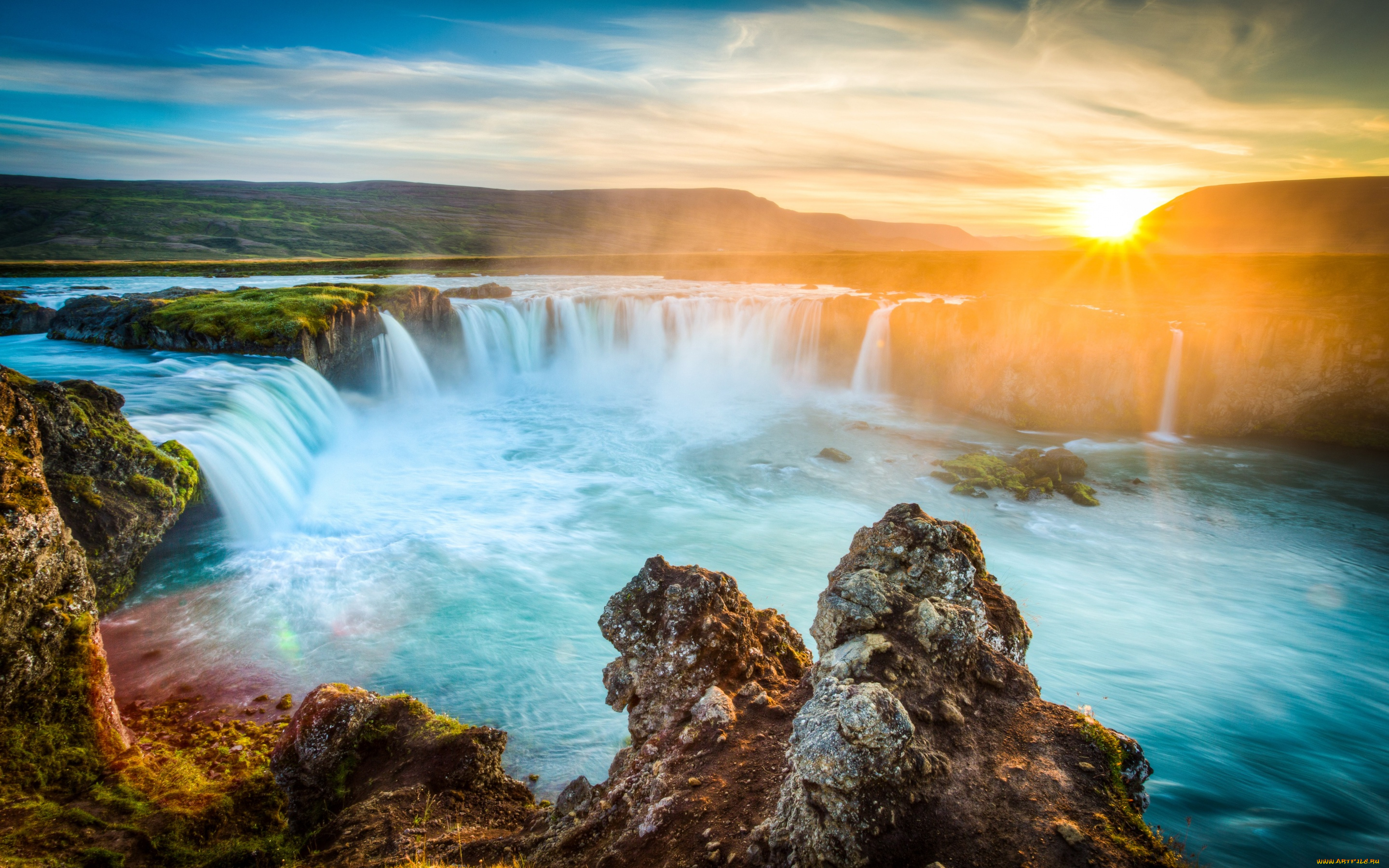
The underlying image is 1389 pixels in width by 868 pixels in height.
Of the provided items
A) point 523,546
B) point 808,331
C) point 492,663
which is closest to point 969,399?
point 808,331

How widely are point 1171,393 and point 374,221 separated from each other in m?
129

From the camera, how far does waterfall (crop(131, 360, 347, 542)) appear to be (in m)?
13.7

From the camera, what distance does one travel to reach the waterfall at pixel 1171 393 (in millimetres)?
26422

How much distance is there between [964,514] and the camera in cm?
1872

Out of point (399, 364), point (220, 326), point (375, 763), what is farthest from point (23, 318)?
point (375, 763)

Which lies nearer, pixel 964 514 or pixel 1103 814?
pixel 1103 814

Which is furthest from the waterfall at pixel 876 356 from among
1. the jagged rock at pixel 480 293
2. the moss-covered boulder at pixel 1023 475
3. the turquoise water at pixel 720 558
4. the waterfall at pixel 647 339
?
the jagged rock at pixel 480 293

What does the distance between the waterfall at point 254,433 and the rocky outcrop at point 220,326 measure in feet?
4.94

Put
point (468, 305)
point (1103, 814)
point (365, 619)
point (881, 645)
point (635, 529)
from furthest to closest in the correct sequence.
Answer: point (468, 305)
point (635, 529)
point (365, 619)
point (881, 645)
point (1103, 814)

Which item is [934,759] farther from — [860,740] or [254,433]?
[254,433]

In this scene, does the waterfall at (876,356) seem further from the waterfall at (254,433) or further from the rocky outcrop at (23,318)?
the rocky outcrop at (23,318)

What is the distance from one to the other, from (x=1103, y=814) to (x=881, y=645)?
1706 millimetres

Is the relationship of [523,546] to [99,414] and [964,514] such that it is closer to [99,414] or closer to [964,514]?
[99,414]

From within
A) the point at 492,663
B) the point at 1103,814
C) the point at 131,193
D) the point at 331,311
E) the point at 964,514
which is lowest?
the point at 492,663
